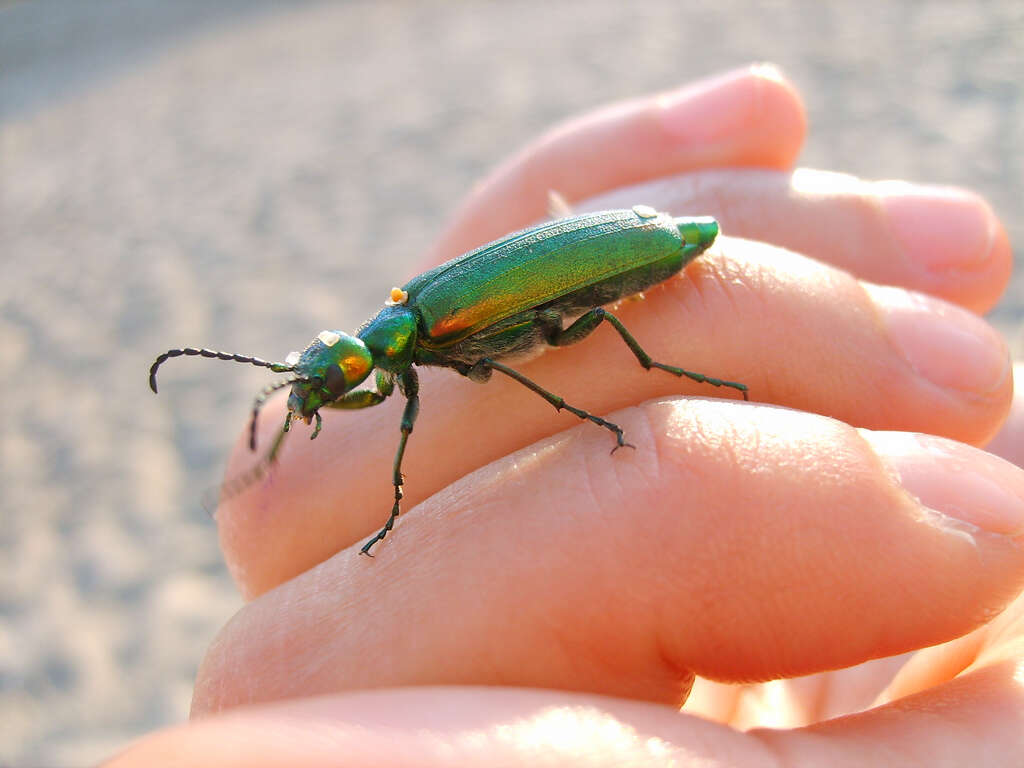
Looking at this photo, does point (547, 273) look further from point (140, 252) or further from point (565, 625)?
point (140, 252)

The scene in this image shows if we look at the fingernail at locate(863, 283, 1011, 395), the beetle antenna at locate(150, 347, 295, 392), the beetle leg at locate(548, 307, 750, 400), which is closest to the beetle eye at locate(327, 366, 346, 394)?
the beetle antenna at locate(150, 347, 295, 392)

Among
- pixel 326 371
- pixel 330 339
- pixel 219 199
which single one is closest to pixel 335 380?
pixel 326 371

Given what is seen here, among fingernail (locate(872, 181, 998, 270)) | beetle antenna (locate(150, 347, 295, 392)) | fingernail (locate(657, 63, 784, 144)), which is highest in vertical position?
fingernail (locate(657, 63, 784, 144))

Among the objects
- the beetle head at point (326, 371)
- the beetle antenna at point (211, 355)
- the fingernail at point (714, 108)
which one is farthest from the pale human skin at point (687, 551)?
the fingernail at point (714, 108)

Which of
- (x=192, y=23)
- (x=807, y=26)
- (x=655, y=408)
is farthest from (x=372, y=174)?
(x=192, y=23)

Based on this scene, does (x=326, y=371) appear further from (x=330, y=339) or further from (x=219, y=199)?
(x=219, y=199)

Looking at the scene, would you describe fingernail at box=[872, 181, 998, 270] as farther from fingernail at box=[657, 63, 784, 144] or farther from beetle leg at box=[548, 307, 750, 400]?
beetle leg at box=[548, 307, 750, 400]
